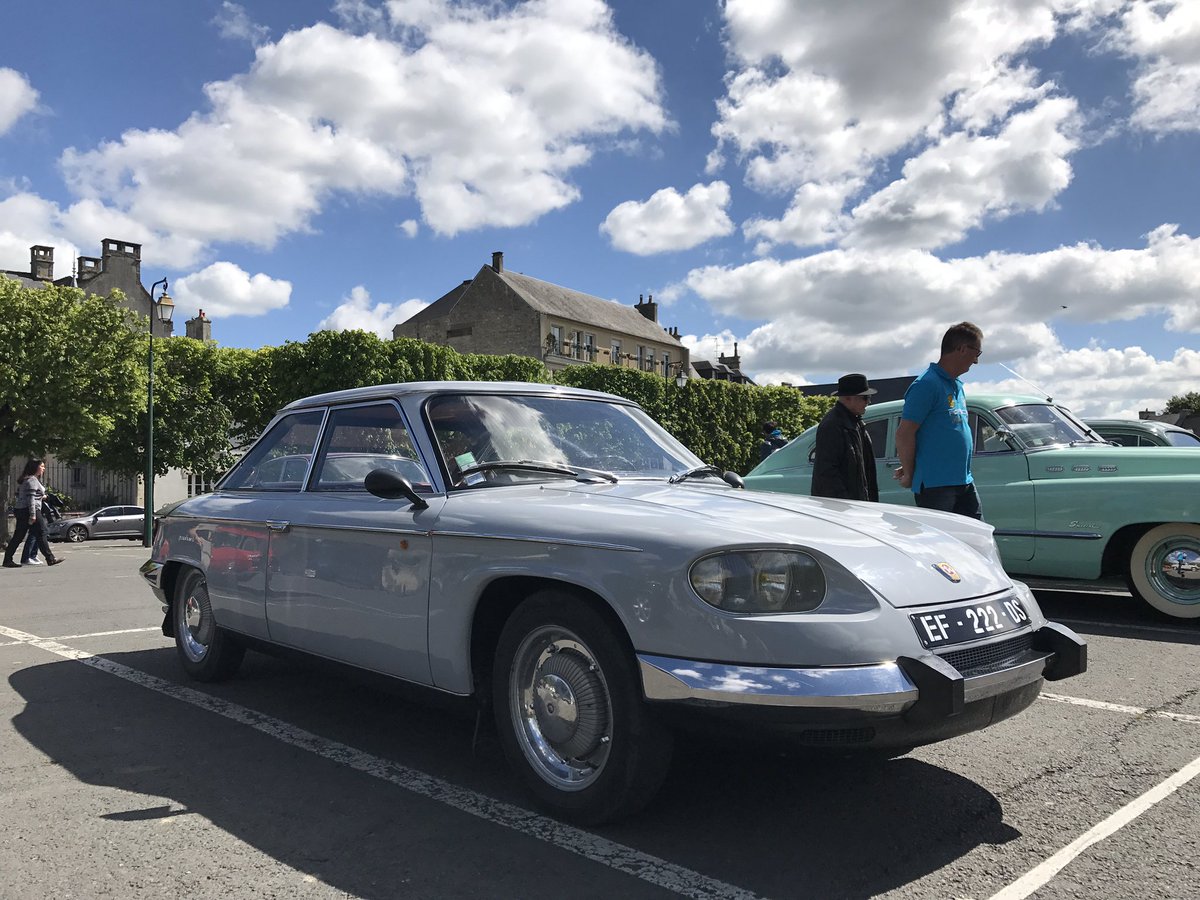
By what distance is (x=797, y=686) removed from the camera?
2.65m

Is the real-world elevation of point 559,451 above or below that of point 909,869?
above

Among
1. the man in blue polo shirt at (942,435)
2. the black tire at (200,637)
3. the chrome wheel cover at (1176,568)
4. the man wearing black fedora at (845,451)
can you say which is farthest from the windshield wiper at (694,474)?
the chrome wheel cover at (1176,568)

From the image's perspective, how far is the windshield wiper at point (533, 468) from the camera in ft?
12.6

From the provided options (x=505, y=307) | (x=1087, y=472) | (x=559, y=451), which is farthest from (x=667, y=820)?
(x=505, y=307)

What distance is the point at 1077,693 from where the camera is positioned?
496cm

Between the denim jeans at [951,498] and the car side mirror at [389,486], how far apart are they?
315cm

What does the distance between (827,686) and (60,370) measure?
24347mm

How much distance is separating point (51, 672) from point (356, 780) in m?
3.17

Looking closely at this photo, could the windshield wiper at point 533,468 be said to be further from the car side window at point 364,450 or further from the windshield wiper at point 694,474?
the windshield wiper at point 694,474

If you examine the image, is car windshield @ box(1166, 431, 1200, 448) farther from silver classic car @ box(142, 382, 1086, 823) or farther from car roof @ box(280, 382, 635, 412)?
car roof @ box(280, 382, 635, 412)

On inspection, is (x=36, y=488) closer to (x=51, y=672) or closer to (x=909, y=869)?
(x=51, y=672)

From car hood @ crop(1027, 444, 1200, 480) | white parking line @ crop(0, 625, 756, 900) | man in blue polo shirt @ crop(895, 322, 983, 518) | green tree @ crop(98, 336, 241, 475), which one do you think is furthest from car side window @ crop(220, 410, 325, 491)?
green tree @ crop(98, 336, 241, 475)

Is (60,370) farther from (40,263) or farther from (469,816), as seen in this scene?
(40,263)

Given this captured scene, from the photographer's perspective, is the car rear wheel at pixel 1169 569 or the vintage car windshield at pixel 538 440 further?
the car rear wheel at pixel 1169 569
